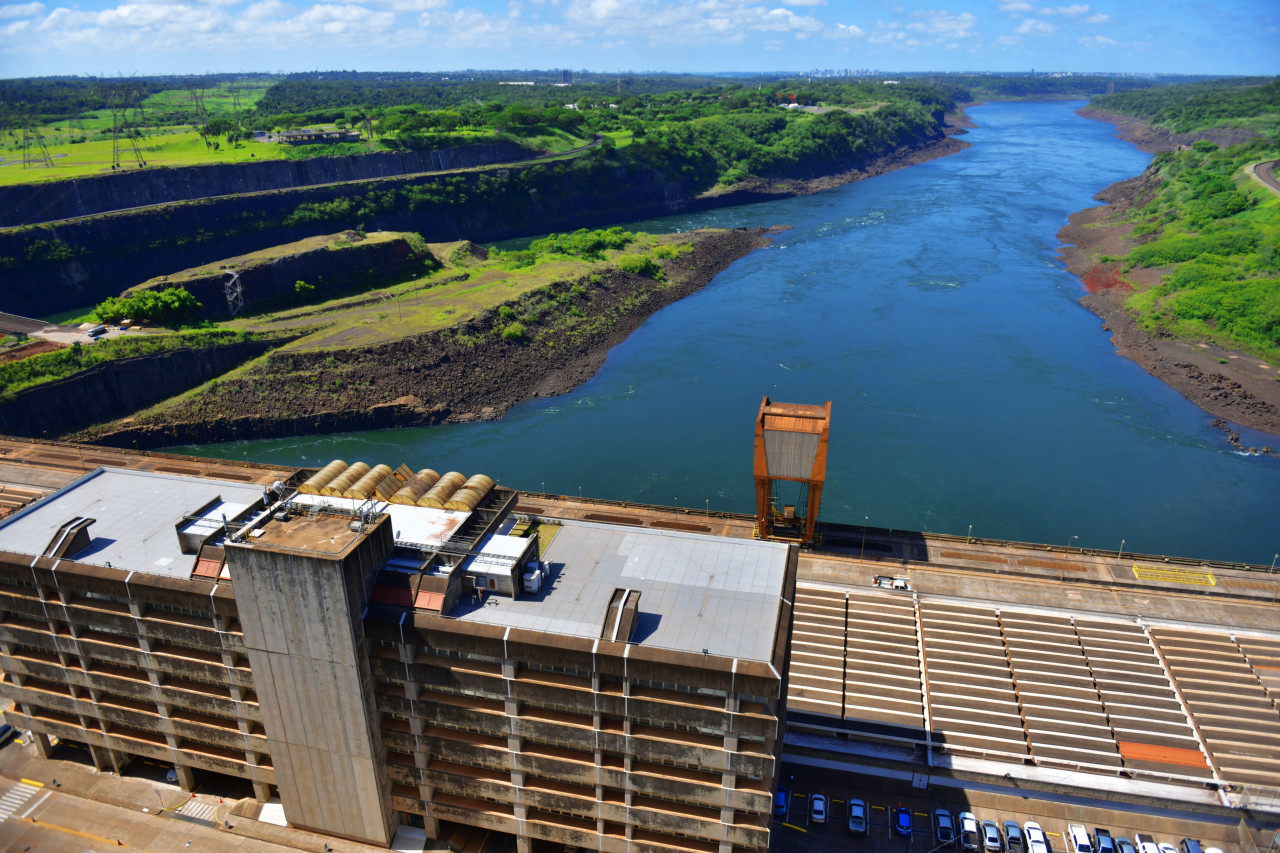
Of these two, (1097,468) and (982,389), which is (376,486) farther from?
(982,389)

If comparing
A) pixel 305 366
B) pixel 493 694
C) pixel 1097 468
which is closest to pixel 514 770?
pixel 493 694

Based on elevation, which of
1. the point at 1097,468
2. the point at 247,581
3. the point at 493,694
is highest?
the point at 247,581

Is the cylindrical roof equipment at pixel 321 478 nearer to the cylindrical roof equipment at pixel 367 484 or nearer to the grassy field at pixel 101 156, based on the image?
the cylindrical roof equipment at pixel 367 484

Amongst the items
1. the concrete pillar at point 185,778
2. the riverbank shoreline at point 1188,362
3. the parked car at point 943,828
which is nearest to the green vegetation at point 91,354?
the concrete pillar at point 185,778

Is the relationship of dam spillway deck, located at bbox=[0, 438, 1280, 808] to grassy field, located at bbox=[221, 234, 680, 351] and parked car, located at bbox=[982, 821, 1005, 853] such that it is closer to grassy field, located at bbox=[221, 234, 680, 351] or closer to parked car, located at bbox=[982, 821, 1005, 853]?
parked car, located at bbox=[982, 821, 1005, 853]

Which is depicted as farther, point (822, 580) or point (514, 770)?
point (822, 580)

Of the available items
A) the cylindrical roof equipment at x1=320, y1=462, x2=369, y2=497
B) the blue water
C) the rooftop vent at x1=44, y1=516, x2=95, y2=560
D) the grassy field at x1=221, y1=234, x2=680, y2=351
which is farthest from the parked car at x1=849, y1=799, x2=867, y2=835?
the grassy field at x1=221, y1=234, x2=680, y2=351
